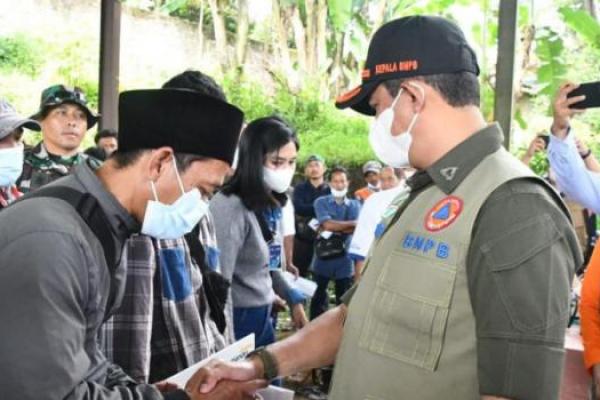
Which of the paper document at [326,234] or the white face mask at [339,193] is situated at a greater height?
the white face mask at [339,193]

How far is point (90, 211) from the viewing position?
53.7 inches

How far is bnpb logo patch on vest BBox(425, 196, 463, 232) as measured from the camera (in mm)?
1361

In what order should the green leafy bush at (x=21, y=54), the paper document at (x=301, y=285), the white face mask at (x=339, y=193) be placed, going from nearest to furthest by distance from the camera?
the paper document at (x=301, y=285) < the white face mask at (x=339, y=193) < the green leafy bush at (x=21, y=54)

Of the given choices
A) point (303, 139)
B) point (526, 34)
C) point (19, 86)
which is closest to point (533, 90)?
point (526, 34)

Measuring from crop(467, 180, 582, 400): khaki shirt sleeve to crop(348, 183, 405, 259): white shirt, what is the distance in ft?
Answer: 9.74

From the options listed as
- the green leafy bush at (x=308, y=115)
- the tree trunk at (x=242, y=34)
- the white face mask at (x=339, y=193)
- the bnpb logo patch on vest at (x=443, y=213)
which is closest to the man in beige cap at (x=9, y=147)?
the bnpb logo patch on vest at (x=443, y=213)

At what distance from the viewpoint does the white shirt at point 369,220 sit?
4226mm

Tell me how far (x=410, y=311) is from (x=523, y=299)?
10.6 inches

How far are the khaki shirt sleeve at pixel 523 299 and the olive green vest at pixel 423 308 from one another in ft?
0.23

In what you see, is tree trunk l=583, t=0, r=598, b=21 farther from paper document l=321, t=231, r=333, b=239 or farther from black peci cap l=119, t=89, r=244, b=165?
black peci cap l=119, t=89, r=244, b=165

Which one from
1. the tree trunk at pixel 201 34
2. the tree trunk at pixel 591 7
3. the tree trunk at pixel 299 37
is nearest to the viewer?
the tree trunk at pixel 591 7

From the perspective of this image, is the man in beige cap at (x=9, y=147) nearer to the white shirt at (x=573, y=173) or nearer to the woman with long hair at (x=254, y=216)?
the woman with long hair at (x=254, y=216)

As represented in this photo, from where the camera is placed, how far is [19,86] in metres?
11.4

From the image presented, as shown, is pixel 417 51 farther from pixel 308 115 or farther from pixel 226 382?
pixel 308 115
